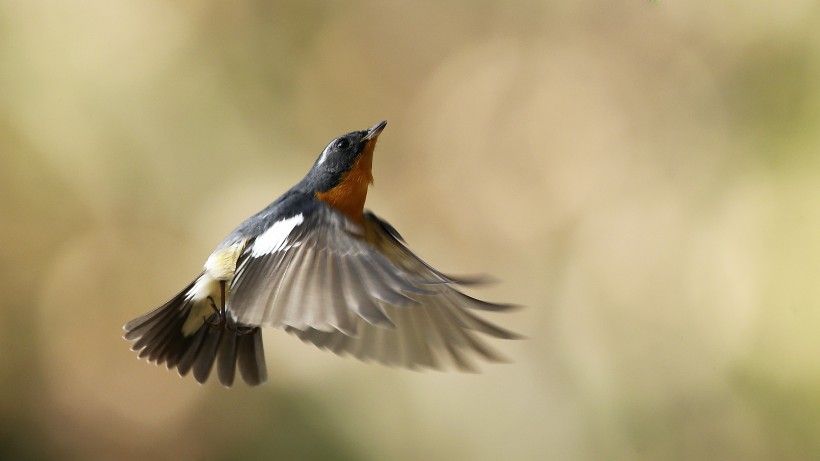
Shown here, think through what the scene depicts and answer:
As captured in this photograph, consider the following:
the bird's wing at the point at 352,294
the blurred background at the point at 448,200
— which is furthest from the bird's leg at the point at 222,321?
the blurred background at the point at 448,200

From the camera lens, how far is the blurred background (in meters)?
2.77

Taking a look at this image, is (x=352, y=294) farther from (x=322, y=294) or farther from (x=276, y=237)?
(x=276, y=237)

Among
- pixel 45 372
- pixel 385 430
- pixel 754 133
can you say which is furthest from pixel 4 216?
pixel 754 133

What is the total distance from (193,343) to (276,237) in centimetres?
35

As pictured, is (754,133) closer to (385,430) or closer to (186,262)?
(385,430)

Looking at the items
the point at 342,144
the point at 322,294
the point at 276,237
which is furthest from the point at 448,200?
the point at 322,294

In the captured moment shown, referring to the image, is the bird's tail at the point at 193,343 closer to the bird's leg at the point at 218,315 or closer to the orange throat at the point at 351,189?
the bird's leg at the point at 218,315

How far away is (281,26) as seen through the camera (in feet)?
9.91

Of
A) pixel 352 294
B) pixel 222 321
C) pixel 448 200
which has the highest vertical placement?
pixel 448 200

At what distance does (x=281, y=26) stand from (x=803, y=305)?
192 centimetres

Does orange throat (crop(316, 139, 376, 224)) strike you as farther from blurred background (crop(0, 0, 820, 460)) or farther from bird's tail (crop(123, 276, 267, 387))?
blurred background (crop(0, 0, 820, 460))

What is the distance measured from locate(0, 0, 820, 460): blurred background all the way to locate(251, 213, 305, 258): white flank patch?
139 centimetres

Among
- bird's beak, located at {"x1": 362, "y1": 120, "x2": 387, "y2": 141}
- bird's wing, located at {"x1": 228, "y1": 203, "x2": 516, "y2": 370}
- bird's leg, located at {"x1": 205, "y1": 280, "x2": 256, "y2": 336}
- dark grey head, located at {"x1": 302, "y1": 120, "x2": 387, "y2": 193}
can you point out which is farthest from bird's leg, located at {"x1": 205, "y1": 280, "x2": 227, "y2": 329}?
bird's beak, located at {"x1": 362, "y1": 120, "x2": 387, "y2": 141}

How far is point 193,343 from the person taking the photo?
1680mm
